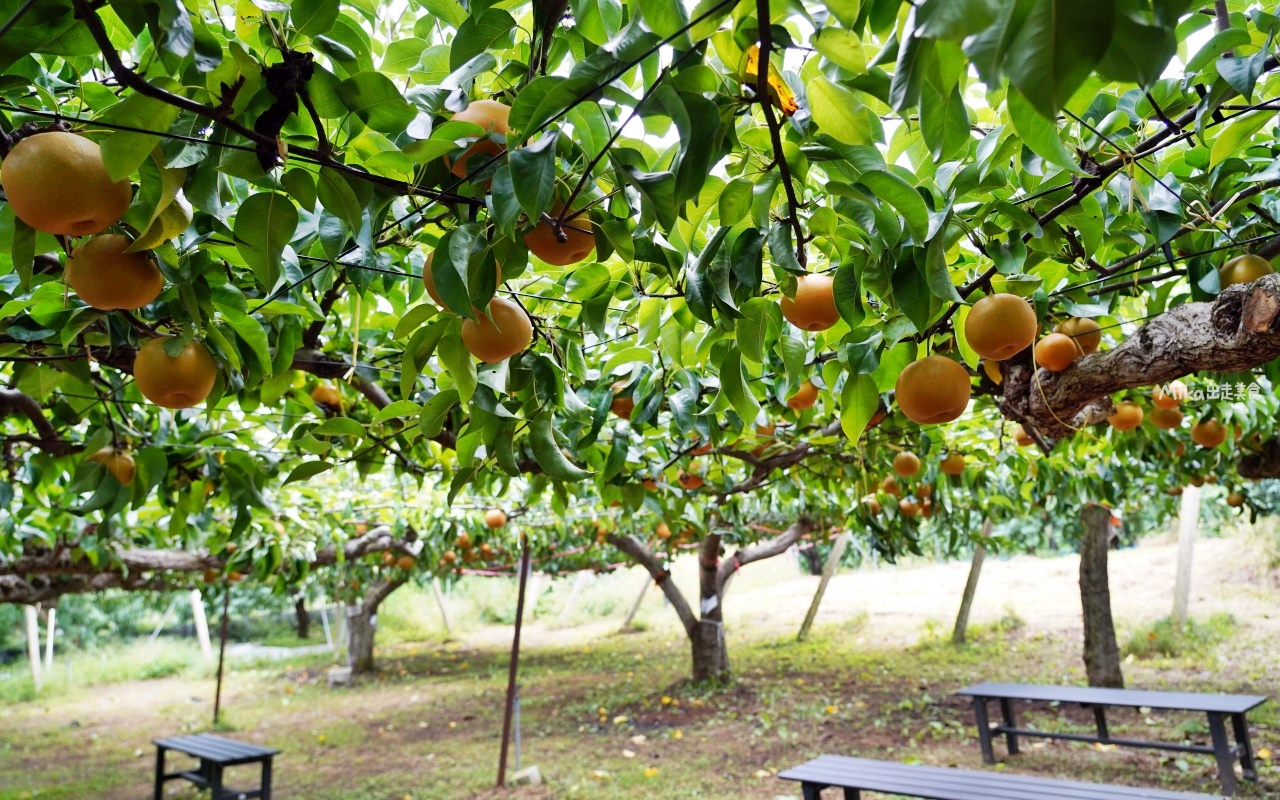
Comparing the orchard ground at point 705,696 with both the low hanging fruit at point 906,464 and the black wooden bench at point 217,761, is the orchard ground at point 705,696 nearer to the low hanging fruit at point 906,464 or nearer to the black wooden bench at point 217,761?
the black wooden bench at point 217,761

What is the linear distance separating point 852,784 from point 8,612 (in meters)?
15.8

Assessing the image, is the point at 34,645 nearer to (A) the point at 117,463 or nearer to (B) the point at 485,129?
(A) the point at 117,463

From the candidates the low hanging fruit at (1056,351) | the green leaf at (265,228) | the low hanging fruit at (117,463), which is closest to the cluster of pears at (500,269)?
the green leaf at (265,228)

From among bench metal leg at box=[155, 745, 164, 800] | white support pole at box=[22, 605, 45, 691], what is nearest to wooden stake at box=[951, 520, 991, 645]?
bench metal leg at box=[155, 745, 164, 800]

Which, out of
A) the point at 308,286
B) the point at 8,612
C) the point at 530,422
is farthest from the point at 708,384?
the point at 8,612

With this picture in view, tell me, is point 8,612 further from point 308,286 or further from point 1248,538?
point 1248,538

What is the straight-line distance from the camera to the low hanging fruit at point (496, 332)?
110 centimetres

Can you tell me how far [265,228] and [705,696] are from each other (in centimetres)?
842

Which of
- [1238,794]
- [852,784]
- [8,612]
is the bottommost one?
[1238,794]

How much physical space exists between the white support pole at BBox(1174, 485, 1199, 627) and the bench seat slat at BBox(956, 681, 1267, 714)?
4.03m

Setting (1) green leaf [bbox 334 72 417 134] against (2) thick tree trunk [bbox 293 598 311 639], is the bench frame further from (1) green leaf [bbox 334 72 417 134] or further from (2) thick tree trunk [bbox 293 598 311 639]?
(2) thick tree trunk [bbox 293 598 311 639]

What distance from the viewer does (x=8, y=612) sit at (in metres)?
14.6

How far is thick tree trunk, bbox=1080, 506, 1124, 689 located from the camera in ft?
23.5

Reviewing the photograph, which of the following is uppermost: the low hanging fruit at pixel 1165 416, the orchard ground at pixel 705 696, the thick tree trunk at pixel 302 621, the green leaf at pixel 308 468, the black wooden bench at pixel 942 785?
the low hanging fruit at pixel 1165 416
